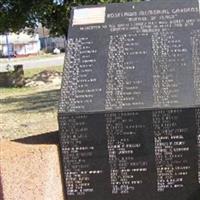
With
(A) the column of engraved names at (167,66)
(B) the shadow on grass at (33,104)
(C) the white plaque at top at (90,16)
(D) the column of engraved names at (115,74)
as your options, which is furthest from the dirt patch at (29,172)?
(B) the shadow on grass at (33,104)

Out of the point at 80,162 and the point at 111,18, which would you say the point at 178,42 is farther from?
the point at 80,162

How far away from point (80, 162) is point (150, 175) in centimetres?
53

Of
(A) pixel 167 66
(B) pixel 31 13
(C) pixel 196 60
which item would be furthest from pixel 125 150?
(B) pixel 31 13

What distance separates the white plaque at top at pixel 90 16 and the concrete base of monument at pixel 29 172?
1.09 meters

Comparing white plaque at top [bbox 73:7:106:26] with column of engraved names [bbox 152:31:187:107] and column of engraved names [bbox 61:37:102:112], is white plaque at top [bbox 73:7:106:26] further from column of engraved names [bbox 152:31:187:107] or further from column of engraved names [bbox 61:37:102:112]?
column of engraved names [bbox 152:31:187:107]

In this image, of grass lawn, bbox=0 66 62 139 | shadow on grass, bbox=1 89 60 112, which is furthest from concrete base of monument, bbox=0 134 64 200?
shadow on grass, bbox=1 89 60 112

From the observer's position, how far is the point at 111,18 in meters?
5.36

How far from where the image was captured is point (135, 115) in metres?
4.82

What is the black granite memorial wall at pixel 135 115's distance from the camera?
4.83 m

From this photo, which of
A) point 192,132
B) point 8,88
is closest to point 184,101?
point 192,132

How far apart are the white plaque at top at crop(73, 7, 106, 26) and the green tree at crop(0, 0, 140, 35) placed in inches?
576

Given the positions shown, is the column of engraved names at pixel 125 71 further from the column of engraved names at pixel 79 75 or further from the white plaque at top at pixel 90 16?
the white plaque at top at pixel 90 16

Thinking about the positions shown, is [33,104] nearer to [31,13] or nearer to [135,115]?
[31,13]

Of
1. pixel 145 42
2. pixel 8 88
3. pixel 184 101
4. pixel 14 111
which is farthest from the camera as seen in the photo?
pixel 8 88
